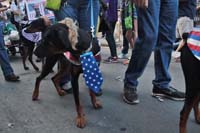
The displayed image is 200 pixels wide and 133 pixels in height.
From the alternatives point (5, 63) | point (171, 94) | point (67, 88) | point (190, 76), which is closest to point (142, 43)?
point (171, 94)

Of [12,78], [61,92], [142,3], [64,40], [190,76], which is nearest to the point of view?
[190,76]

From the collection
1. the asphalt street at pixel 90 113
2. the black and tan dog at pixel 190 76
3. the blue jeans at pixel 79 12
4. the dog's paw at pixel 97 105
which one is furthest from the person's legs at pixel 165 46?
the black and tan dog at pixel 190 76

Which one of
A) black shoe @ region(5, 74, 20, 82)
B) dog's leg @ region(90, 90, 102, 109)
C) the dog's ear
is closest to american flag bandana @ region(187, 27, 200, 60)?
dog's leg @ region(90, 90, 102, 109)

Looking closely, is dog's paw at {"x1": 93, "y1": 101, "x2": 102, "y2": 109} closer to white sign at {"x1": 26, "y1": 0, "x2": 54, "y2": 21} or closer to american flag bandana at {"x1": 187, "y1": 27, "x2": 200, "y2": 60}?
american flag bandana at {"x1": 187, "y1": 27, "x2": 200, "y2": 60}

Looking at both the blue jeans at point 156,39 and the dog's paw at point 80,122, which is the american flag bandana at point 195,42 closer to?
the blue jeans at point 156,39

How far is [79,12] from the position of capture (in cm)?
421

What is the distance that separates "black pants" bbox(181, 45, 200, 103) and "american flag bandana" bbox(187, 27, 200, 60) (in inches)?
1.9

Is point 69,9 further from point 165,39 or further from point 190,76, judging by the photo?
point 190,76

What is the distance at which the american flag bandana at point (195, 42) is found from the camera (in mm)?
2793

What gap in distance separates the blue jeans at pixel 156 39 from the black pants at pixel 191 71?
0.81 meters

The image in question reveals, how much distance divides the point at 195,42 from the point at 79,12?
5.84 feet

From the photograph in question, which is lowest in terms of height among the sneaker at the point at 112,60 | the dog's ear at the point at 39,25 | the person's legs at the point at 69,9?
the sneaker at the point at 112,60

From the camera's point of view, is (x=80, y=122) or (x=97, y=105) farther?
(x=97, y=105)

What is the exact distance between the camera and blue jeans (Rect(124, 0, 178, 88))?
371 centimetres
